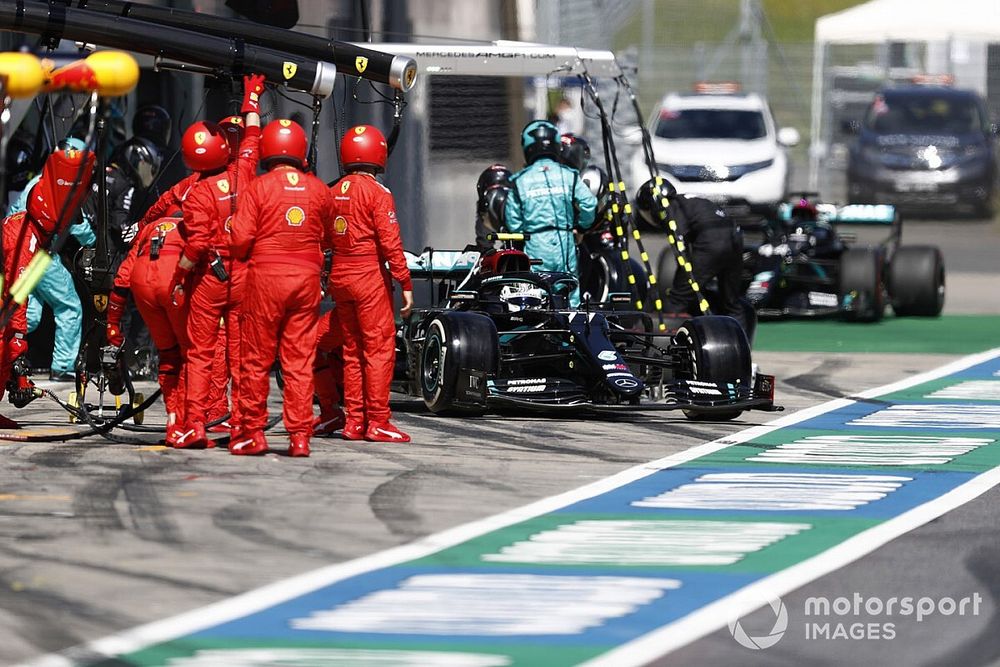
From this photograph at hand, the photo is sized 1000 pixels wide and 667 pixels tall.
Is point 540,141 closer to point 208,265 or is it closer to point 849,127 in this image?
point 208,265

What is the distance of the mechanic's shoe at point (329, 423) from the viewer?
40.0ft

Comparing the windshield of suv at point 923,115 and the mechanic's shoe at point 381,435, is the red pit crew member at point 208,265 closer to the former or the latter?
the mechanic's shoe at point 381,435

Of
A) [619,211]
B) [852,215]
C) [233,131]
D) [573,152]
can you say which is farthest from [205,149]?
[852,215]

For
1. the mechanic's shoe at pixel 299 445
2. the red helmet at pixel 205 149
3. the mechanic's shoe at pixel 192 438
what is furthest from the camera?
the red helmet at pixel 205 149

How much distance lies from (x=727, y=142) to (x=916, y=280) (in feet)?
36.1

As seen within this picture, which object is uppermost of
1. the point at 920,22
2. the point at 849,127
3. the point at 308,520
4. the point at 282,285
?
the point at 920,22

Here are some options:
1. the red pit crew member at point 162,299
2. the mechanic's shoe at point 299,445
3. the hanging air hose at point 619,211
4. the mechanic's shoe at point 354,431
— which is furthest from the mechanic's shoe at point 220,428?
Answer: the hanging air hose at point 619,211

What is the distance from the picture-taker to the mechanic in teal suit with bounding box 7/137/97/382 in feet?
47.7

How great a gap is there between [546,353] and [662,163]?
16851 millimetres

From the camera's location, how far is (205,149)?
37.8 ft

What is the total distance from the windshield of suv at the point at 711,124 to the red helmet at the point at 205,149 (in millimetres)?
20224

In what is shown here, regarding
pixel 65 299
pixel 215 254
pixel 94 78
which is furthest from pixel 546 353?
pixel 94 78

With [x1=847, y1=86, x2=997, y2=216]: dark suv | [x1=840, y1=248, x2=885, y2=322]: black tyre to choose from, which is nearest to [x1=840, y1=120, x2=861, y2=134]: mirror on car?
[x1=847, y1=86, x2=997, y2=216]: dark suv

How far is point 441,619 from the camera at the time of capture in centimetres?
725
